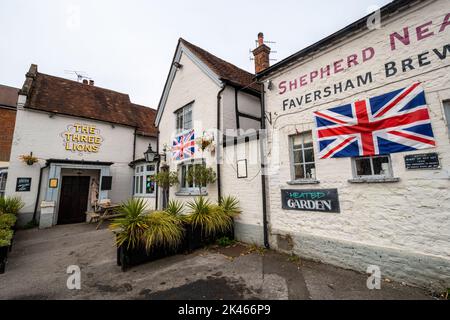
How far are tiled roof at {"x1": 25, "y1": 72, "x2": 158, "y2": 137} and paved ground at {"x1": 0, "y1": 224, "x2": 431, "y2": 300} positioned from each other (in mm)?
9648

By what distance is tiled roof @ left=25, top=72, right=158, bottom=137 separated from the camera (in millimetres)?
12180

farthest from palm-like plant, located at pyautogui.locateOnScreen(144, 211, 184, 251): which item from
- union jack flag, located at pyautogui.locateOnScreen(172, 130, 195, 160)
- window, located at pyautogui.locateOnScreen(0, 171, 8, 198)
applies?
window, located at pyautogui.locateOnScreen(0, 171, 8, 198)

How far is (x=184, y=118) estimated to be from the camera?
9867 millimetres

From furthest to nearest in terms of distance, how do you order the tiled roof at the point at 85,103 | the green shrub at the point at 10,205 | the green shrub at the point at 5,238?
the tiled roof at the point at 85,103
the green shrub at the point at 10,205
the green shrub at the point at 5,238

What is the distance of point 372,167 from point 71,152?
15.0 m

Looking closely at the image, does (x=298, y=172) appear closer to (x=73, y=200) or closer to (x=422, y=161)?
(x=422, y=161)

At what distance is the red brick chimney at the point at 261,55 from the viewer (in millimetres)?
8781

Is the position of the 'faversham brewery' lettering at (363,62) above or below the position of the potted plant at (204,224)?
above

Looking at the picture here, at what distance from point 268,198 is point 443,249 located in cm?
355

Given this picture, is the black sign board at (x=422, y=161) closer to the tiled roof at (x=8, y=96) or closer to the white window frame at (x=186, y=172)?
the white window frame at (x=186, y=172)

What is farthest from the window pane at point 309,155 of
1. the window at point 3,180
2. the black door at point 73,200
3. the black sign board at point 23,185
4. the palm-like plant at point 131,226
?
the window at point 3,180

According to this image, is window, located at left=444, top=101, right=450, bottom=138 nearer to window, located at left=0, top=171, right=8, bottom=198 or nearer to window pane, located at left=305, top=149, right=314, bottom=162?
window pane, located at left=305, top=149, right=314, bottom=162

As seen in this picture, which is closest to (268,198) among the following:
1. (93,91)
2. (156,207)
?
(156,207)
